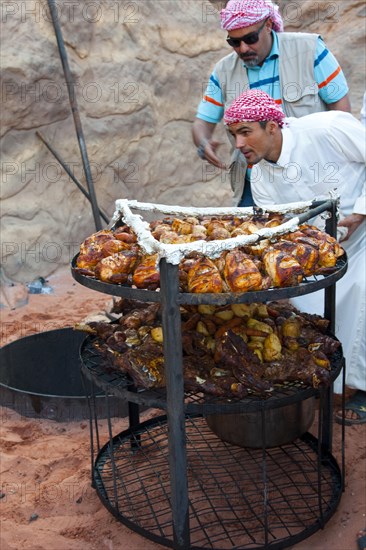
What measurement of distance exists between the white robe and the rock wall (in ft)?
10.8

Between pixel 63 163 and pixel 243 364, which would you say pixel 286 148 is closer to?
pixel 243 364

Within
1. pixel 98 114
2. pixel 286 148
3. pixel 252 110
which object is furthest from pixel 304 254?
pixel 98 114

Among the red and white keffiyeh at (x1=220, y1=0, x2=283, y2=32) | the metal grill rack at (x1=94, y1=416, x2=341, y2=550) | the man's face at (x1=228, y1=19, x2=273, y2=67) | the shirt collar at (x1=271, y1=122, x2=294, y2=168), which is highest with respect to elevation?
the red and white keffiyeh at (x1=220, y1=0, x2=283, y2=32)

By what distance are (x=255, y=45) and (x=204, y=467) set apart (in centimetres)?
268

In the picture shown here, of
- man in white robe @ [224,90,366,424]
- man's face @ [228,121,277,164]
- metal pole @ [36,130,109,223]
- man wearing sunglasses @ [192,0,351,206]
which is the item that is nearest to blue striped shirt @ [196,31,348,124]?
man wearing sunglasses @ [192,0,351,206]

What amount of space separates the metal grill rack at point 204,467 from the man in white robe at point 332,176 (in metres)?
0.73

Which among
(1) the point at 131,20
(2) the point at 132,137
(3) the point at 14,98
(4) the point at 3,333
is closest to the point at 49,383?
(4) the point at 3,333

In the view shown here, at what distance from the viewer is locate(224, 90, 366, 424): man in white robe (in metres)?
3.59

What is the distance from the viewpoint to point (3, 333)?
17.2ft

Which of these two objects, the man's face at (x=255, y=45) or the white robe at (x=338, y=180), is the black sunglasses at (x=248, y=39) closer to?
the man's face at (x=255, y=45)

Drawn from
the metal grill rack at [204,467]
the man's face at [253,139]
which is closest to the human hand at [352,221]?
the man's face at [253,139]

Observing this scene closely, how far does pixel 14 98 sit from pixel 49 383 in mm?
3062

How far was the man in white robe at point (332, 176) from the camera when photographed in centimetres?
359

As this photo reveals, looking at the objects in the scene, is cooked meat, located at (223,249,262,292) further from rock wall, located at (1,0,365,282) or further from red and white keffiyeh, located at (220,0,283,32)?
rock wall, located at (1,0,365,282)
